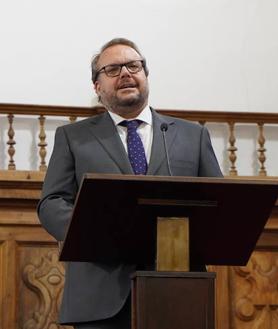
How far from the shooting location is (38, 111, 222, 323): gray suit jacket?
3.22 metres

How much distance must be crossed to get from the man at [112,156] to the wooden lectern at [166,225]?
0.23 meters

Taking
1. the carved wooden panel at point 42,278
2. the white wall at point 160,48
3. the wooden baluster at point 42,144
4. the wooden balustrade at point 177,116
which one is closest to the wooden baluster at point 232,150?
the wooden balustrade at point 177,116

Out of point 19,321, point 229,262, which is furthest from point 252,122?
point 229,262

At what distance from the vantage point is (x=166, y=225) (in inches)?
114

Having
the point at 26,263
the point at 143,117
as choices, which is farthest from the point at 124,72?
the point at 26,263

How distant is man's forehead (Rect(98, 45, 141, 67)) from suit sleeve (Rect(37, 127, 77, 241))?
0.31 m

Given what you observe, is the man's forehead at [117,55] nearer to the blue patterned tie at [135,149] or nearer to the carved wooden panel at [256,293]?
the blue patterned tie at [135,149]

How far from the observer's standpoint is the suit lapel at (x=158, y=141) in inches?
133

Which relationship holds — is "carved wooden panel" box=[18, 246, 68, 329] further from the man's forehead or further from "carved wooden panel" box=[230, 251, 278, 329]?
the man's forehead

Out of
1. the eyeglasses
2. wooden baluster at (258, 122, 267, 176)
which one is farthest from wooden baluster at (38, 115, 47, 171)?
the eyeglasses

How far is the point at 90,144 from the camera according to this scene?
352 centimetres

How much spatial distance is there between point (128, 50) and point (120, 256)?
889 mm

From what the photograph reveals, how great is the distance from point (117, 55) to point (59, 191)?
1.91ft

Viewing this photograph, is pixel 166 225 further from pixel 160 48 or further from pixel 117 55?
pixel 160 48
